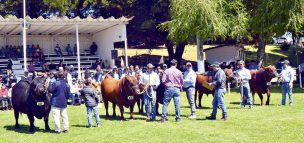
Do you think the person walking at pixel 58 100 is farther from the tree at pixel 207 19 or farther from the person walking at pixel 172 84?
the tree at pixel 207 19

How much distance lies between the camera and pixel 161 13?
38.7 m

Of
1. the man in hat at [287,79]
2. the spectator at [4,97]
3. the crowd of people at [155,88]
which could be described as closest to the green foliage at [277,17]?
the man in hat at [287,79]

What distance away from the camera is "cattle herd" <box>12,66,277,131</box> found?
14.1 metres

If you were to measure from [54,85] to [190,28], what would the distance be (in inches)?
658

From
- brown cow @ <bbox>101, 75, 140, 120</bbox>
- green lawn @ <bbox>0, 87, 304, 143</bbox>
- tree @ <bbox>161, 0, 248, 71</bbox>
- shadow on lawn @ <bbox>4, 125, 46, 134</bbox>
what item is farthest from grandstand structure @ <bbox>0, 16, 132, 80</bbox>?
shadow on lawn @ <bbox>4, 125, 46, 134</bbox>

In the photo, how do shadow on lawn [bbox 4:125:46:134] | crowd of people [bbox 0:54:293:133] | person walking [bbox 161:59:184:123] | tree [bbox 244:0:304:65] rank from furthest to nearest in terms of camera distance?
tree [bbox 244:0:304:65] → person walking [bbox 161:59:184:123] → shadow on lawn [bbox 4:125:46:134] → crowd of people [bbox 0:54:293:133]

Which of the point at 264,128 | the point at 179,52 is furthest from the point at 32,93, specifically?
the point at 179,52

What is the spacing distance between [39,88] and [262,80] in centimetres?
977

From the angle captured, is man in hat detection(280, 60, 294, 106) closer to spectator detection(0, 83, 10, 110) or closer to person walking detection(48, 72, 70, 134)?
person walking detection(48, 72, 70, 134)

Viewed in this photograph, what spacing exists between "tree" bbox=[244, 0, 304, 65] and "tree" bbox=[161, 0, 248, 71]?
893mm

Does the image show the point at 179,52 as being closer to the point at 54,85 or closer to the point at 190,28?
the point at 190,28

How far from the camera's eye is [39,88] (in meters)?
13.9

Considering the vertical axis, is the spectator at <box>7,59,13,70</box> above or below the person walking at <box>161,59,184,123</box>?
above

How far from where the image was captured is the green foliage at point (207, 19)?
28734 millimetres
